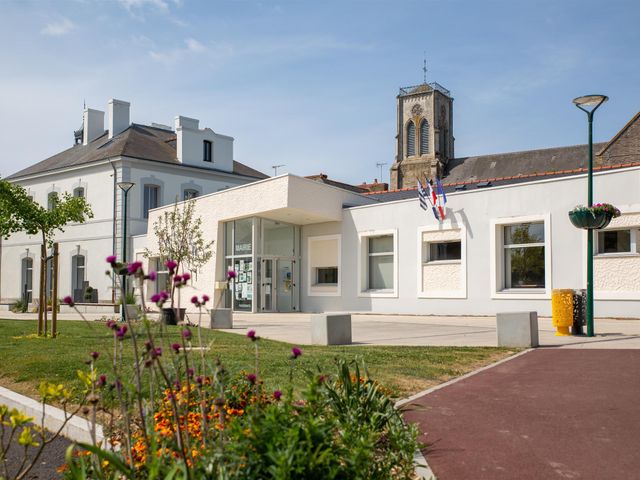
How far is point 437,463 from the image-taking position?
4.20 m

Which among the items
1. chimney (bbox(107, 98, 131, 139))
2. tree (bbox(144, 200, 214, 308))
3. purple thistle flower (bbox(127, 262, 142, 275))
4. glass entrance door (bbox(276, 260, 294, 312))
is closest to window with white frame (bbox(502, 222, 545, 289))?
glass entrance door (bbox(276, 260, 294, 312))

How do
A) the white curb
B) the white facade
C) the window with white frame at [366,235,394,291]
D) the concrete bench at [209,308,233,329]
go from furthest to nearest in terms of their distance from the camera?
the window with white frame at [366,235,394,291], the white facade, the concrete bench at [209,308,233,329], the white curb

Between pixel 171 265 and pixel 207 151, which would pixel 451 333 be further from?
pixel 207 151

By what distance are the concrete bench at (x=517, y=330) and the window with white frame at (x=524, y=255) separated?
8716 millimetres

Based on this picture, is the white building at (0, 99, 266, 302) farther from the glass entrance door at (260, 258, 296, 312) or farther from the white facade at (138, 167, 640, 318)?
the glass entrance door at (260, 258, 296, 312)

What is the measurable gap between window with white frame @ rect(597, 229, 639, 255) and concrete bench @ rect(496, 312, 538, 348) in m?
8.01

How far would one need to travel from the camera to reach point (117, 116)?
35344 millimetres

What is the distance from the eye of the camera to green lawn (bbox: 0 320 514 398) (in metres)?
7.17

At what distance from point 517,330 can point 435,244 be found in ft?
36.2

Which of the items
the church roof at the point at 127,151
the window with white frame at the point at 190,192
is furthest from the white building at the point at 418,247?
the church roof at the point at 127,151

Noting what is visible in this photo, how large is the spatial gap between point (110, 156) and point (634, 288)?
24.7m

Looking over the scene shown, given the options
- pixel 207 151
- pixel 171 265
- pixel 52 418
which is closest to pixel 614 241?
pixel 52 418

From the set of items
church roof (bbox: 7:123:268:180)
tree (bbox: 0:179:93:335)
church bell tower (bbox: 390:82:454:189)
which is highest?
church bell tower (bbox: 390:82:454:189)

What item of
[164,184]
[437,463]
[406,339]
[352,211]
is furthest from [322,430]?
[164,184]
